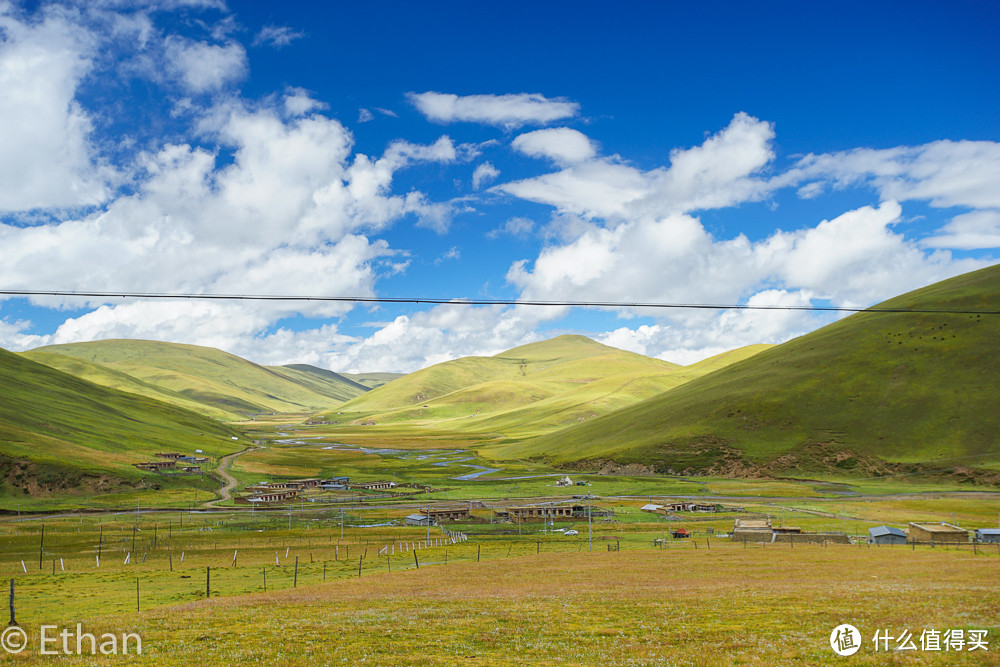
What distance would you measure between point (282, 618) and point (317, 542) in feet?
197

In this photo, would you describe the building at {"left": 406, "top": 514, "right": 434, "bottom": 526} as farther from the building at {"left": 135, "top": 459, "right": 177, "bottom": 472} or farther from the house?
the building at {"left": 135, "top": 459, "right": 177, "bottom": 472}

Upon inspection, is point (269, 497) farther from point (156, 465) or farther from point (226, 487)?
point (156, 465)

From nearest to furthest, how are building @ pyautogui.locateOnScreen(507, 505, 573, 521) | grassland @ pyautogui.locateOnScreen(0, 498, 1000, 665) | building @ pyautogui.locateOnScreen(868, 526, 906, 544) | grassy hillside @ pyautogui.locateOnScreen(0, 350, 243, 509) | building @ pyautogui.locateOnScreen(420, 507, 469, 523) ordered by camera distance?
grassland @ pyautogui.locateOnScreen(0, 498, 1000, 665) → building @ pyautogui.locateOnScreen(868, 526, 906, 544) → building @ pyautogui.locateOnScreen(420, 507, 469, 523) → building @ pyautogui.locateOnScreen(507, 505, 573, 521) → grassy hillside @ pyautogui.locateOnScreen(0, 350, 243, 509)

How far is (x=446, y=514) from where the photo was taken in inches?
4574

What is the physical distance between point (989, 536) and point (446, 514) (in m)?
81.3

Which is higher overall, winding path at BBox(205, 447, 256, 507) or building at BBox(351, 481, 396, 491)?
winding path at BBox(205, 447, 256, 507)

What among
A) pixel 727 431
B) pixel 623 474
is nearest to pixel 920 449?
pixel 727 431

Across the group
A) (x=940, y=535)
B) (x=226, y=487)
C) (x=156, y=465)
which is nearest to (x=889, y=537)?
(x=940, y=535)

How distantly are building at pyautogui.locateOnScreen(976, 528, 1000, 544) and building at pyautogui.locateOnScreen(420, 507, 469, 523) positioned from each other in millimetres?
77857

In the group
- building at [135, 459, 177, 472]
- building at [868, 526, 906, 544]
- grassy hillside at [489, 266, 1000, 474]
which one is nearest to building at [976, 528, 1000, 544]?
building at [868, 526, 906, 544]

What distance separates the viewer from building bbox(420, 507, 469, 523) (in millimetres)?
114644

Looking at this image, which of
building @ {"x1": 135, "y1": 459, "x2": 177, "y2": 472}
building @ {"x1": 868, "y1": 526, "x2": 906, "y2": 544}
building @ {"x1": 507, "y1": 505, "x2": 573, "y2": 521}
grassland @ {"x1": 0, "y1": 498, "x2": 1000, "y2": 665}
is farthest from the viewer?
building @ {"x1": 135, "y1": 459, "x2": 177, "y2": 472}

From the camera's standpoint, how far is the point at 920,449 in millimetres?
161125

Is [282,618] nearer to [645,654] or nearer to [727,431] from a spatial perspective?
[645,654]
